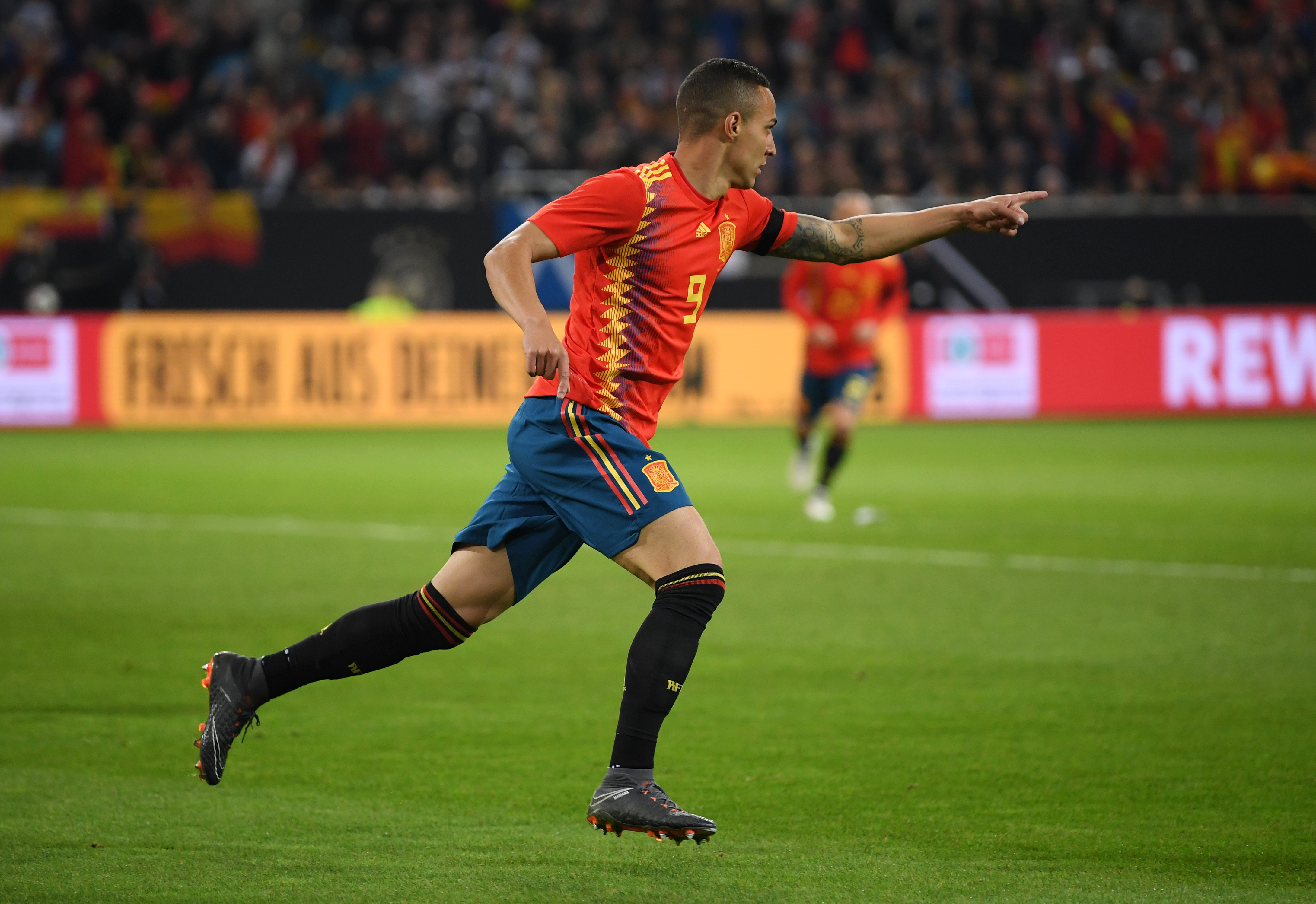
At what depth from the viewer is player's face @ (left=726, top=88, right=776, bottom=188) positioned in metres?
4.68

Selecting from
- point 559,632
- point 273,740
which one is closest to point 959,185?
point 559,632

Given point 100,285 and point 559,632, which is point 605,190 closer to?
point 559,632

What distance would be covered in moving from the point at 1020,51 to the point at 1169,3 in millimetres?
2903

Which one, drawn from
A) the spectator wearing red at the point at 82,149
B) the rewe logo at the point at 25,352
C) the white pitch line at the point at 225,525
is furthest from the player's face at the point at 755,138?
the spectator wearing red at the point at 82,149

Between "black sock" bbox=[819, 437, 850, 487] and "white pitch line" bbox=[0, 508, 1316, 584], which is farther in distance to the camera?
"black sock" bbox=[819, 437, 850, 487]

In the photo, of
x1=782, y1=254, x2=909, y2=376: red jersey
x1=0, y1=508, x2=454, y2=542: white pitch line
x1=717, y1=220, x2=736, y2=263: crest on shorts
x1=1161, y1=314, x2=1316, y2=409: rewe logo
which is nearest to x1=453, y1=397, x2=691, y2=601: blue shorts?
x1=717, y1=220, x2=736, y2=263: crest on shorts

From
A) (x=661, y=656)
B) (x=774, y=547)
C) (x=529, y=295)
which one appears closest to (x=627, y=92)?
(x=774, y=547)

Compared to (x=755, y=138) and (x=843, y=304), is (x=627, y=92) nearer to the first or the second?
A: (x=843, y=304)

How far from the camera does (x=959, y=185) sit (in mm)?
24047

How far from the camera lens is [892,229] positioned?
518 cm

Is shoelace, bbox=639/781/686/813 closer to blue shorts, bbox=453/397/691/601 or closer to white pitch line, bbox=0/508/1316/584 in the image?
blue shorts, bbox=453/397/691/601

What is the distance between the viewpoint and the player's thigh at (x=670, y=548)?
14.6ft

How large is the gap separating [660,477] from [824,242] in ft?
3.47

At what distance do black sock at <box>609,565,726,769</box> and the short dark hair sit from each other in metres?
1.21
